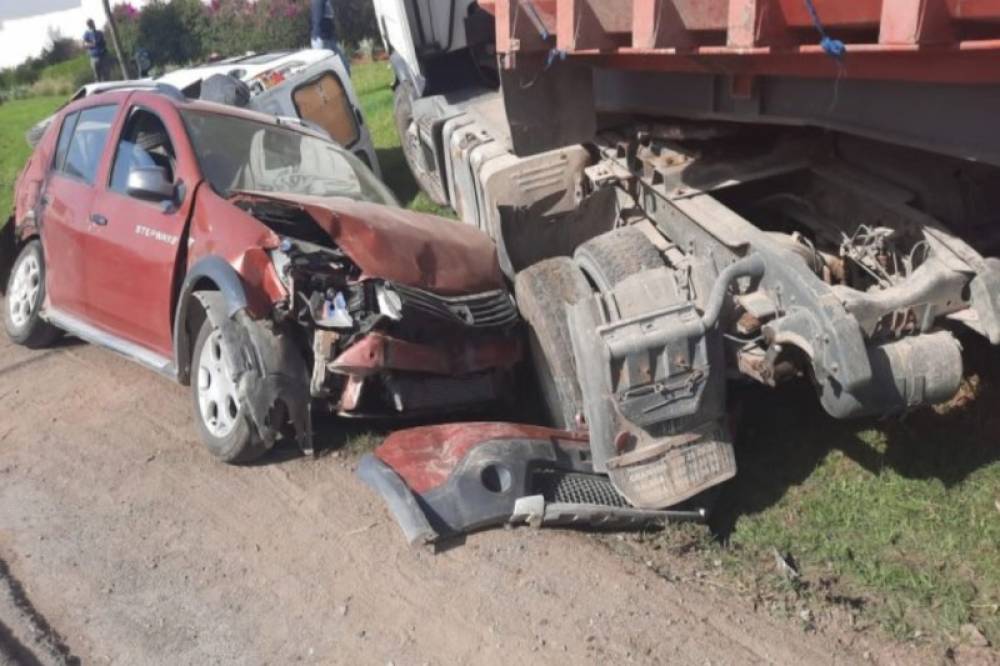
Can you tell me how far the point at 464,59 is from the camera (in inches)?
403

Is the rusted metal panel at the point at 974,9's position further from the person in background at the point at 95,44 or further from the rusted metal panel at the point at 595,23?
the person in background at the point at 95,44

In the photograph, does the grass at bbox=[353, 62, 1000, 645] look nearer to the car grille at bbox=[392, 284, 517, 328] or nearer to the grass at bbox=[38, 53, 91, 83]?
the car grille at bbox=[392, 284, 517, 328]

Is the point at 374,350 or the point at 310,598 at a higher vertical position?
the point at 374,350

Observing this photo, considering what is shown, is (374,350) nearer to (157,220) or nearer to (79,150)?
(157,220)

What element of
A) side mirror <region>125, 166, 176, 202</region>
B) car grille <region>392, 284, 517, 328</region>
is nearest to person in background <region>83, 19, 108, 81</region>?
side mirror <region>125, 166, 176, 202</region>

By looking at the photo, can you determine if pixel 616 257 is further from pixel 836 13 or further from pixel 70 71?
pixel 70 71

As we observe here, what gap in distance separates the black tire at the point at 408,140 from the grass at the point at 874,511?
197 inches

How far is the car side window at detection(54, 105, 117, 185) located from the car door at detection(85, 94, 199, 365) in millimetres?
260

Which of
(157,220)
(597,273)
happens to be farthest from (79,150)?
(597,273)

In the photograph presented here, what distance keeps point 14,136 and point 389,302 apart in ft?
63.7

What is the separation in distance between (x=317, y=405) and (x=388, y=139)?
902 cm

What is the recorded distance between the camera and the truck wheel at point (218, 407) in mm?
5230

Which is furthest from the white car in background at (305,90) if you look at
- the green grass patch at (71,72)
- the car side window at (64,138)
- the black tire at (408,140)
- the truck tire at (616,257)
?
the green grass patch at (71,72)

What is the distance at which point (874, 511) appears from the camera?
185 inches
